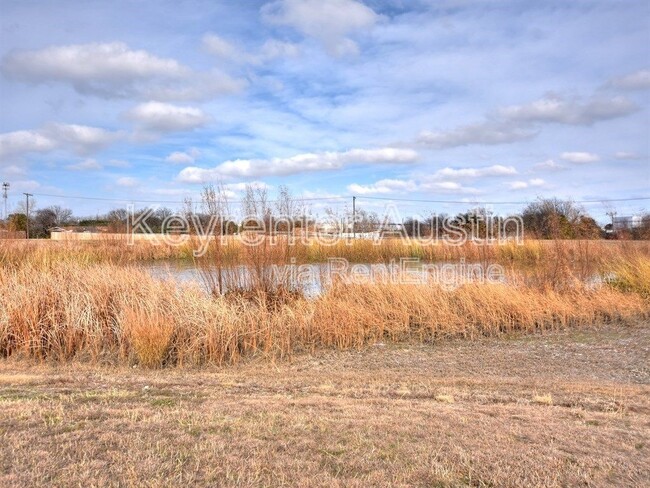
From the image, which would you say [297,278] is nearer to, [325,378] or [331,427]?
[325,378]

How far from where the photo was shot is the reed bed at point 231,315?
24.8 feet

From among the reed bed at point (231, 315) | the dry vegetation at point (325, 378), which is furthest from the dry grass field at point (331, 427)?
the reed bed at point (231, 315)

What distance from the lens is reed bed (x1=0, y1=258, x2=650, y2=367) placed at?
7.56m

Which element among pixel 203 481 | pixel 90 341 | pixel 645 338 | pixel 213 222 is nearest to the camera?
pixel 203 481

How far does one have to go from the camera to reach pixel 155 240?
1980cm

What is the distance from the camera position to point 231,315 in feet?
26.1

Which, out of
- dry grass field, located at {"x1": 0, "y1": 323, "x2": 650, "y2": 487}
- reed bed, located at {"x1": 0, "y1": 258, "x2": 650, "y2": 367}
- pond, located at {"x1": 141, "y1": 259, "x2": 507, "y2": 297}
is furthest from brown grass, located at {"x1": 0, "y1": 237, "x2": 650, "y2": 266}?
dry grass field, located at {"x1": 0, "y1": 323, "x2": 650, "y2": 487}

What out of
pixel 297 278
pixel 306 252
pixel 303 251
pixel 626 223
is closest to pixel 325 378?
pixel 297 278

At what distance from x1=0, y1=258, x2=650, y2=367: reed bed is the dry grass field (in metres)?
0.84

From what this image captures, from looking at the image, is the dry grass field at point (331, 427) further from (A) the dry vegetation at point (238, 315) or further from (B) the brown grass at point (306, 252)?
(B) the brown grass at point (306, 252)

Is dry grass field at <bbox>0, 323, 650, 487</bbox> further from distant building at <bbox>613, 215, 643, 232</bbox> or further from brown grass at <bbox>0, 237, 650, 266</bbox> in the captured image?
distant building at <bbox>613, 215, 643, 232</bbox>

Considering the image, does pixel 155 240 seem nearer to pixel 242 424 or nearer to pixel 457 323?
pixel 457 323

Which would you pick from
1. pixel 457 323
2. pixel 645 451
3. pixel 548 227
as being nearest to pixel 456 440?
pixel 645 451

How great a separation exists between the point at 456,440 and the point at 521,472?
1.91 feet
